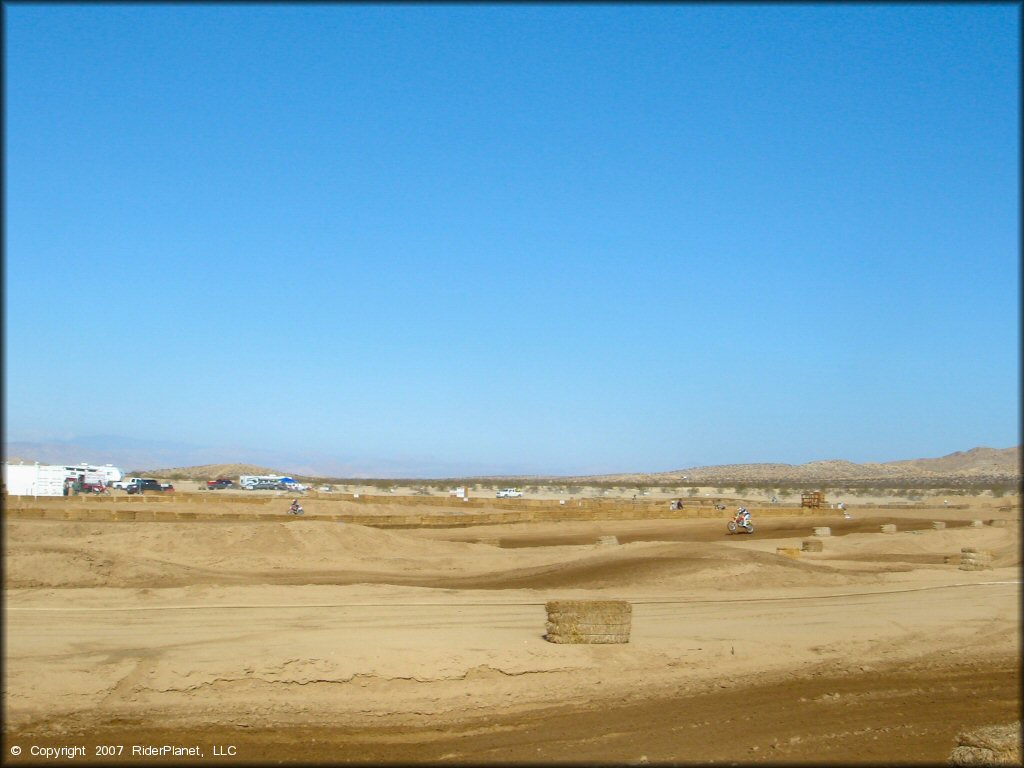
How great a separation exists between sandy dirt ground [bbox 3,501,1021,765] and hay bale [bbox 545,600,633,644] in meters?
0.23

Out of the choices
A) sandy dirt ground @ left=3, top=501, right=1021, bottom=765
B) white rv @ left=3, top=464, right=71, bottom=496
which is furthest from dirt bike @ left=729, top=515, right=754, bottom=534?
white rv @ left=3, top=464, right=71, bottom=496

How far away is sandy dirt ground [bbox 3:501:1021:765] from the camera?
1267 cm

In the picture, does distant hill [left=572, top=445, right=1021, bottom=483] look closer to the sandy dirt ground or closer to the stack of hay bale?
the sandy dirt ground

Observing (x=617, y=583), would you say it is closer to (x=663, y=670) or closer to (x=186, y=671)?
(x=663, y=670)

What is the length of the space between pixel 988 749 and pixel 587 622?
745 centimetres

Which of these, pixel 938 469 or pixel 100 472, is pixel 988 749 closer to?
pixel 938 469

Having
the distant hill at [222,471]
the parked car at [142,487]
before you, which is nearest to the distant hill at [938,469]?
the parked car at [142,487]

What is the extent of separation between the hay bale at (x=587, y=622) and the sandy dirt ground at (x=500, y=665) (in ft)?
0.75

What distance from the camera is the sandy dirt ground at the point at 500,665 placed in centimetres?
1267

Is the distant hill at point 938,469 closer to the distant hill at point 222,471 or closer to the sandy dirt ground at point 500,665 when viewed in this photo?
the sandy dirt ground at point 500,665

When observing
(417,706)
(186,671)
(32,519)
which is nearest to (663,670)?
(417,706)

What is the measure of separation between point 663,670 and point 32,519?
136 ft

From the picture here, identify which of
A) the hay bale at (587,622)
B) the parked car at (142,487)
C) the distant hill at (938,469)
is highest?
the distant hill at (938,469)

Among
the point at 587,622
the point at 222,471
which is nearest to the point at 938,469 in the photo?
the point at 587,622
